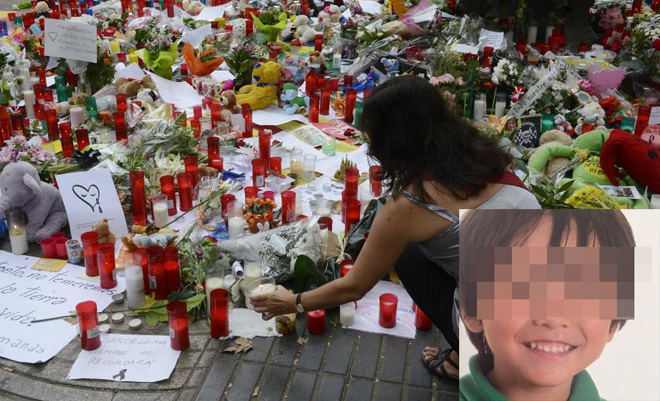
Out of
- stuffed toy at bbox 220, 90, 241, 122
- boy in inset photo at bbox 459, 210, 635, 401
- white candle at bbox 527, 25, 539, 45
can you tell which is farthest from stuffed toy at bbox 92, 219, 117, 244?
white candle at bbox 527, 25, 539, 45

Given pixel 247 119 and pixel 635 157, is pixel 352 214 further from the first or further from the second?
pixel 247 119

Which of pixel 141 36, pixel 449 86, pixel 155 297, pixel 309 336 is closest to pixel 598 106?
pixel 449 86

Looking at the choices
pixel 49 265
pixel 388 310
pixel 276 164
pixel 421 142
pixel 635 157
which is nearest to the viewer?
pixel 421 142

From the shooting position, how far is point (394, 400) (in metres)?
2.38

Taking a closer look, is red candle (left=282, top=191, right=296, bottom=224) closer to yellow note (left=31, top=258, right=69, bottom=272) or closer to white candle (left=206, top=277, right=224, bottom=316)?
white candle (left=206, top=277, right=224, bottom=316)

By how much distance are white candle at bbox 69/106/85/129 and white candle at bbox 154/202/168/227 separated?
5.07 feet

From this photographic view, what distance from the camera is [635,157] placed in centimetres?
324

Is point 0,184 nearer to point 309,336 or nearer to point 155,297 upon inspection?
point 155,297

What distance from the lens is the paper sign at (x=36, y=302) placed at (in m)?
2.59

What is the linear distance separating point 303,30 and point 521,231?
623cm

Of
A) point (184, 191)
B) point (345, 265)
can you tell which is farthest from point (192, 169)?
point (345, 265)

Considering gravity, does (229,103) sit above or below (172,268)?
above

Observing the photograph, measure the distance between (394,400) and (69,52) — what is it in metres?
3.79

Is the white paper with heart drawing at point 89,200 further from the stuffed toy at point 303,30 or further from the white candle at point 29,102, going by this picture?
the stuffed toy at point 303,30
